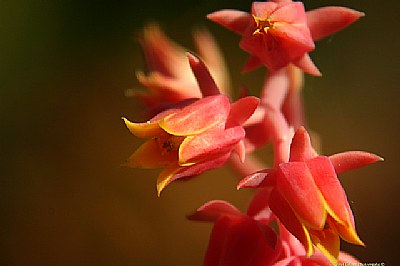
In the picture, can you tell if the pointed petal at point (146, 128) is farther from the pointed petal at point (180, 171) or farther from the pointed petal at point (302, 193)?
the pointed petal at point (302, 193)

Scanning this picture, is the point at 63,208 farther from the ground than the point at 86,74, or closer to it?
closer to it

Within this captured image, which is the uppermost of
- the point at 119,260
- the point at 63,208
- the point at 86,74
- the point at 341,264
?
the point at 86,74

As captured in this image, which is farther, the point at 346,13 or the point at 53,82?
the point at 53,82

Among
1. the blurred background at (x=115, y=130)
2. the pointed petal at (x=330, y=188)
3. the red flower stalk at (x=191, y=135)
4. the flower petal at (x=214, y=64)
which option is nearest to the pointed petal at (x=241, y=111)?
the red flower stalk at (x=191, y=135)

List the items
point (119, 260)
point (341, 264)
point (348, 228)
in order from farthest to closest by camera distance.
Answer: point (119, 260) < point (341, 264) < point (348, 228)

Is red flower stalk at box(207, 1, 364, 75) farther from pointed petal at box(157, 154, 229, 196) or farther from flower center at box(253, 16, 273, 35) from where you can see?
pointed petal at box(157, 154, 229, 196)

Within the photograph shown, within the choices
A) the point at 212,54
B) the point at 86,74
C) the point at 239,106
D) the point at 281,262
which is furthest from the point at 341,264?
the point at 86,74

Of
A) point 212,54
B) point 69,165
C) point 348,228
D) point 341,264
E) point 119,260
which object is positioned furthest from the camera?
point 69,165

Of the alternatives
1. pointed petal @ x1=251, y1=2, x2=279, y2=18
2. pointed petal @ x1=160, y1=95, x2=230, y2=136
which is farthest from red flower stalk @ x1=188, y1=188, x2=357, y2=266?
pointed petal @ x1=251, y1=2, x2=279, y2=18

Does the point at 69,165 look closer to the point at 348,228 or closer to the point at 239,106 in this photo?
the point at 239,106
